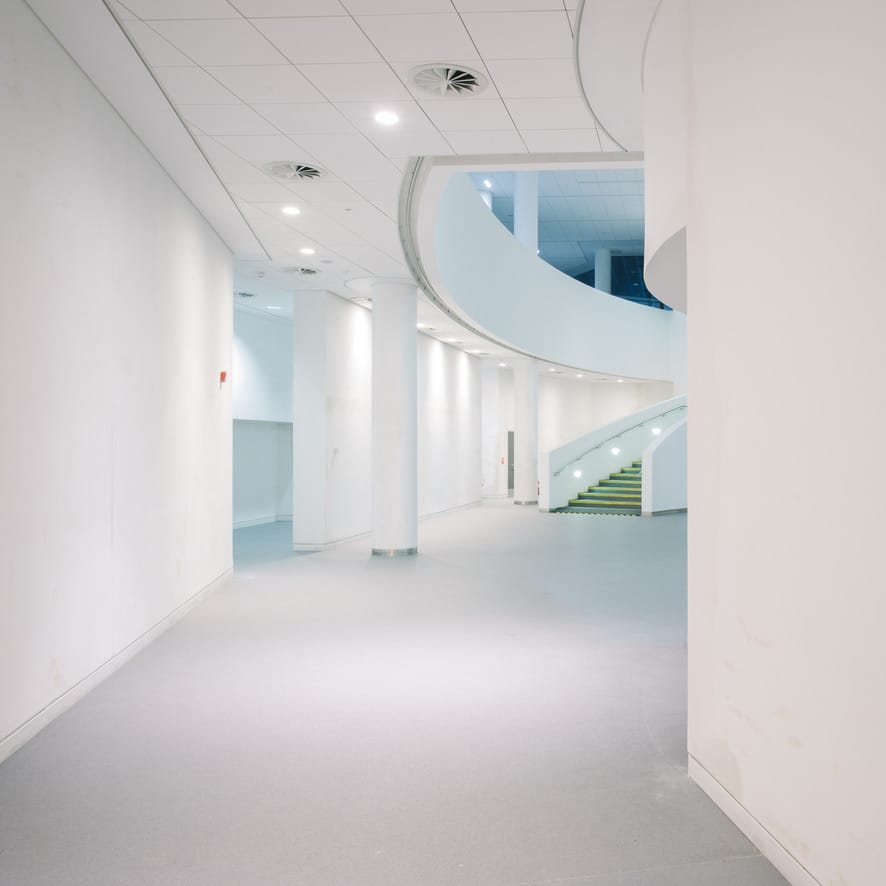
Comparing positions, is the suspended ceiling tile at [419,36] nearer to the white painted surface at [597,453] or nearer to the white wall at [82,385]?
the white wall at [82,385]

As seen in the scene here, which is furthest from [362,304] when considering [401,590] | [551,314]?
[551,314]

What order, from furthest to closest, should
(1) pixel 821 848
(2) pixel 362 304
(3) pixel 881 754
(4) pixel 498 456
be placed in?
(4) pixel 498 456
(2) pixel 362 304
(1) pixel 821 848
(3) pixel 881 754

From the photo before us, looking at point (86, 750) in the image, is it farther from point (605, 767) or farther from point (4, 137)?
point (4, 137)

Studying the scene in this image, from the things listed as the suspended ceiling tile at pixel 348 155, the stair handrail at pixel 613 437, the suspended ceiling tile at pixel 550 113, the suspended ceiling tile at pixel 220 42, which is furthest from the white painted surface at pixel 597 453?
the suspended ceiling tile at pixel 220 42

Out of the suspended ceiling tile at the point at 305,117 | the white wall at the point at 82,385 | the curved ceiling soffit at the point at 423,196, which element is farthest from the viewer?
the curved ceiling soffit at the point at 423,196

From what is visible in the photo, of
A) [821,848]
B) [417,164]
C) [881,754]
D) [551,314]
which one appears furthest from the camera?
[551,314]

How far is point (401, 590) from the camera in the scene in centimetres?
955

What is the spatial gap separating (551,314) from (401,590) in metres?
13.2

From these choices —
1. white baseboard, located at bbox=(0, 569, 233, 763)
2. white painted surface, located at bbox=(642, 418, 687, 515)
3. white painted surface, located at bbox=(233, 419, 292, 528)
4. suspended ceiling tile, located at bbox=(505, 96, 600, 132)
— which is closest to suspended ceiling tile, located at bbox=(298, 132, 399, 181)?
suspended ceiling tile, located at bbox=(505, 96, 600, 132)

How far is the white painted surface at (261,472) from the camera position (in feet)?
55.6

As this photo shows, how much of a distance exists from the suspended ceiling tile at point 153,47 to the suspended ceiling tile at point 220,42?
0.16 feet

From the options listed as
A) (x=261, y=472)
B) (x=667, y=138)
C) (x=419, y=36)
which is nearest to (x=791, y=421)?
(x=667, y=138)

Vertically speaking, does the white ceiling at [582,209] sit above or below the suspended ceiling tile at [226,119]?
above

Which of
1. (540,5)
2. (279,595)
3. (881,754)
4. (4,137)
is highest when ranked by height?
(540,5)
